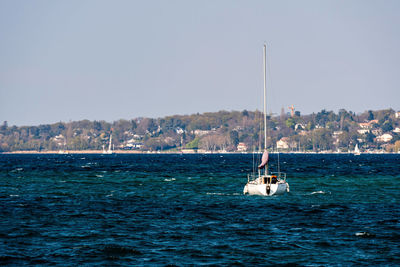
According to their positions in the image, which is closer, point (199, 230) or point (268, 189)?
point (199, 230)

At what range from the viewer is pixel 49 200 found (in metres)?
63.8

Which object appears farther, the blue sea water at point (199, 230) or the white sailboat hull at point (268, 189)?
the white sailboat hull at point (268, 189)

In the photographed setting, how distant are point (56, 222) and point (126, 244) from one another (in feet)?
36.7

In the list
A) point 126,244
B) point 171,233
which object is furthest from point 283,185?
point 126,244

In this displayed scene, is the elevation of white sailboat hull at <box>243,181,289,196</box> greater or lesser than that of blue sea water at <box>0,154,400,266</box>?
greater

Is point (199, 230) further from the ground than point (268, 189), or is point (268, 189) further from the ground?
point (268, 189)

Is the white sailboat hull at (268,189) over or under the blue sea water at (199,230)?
over

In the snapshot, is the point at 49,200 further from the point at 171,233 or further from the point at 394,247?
the point at 394,247

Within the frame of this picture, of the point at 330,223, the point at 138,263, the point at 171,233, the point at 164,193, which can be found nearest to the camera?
the point at 138,263

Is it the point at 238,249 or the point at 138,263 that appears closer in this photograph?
the point at 138,263

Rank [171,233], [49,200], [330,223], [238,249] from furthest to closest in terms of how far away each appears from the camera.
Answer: [49,200], [330,223], [171,233], [238,249]

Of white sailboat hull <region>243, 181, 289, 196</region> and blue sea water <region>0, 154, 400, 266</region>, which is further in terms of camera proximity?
white sailboat hull <region>243, 181, 289, 196</region>

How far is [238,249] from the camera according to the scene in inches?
1421

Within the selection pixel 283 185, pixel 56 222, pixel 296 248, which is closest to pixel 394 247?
pixel 296 248
